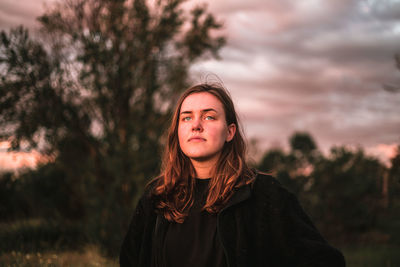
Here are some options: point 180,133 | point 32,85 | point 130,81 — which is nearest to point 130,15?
point 130,81

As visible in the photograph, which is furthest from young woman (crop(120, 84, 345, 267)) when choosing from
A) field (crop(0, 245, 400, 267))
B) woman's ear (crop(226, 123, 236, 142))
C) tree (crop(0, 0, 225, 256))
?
tree (crop(0, 0, 225, 256))

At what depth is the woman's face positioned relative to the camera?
261 centimetres

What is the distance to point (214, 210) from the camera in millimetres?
2465

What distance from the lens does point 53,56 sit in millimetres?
10109

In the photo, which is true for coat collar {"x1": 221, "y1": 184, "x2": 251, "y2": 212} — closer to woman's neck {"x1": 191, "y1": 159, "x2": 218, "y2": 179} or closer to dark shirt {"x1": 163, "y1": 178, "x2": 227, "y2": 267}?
dark shirt {"x1": 163, "y1": 178, "x2": 227, "y2": 267}

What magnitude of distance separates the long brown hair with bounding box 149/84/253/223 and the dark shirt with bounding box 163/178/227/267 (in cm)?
7

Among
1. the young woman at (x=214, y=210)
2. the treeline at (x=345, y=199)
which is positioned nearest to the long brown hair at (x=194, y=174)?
the young woman at (x=214, y=210)

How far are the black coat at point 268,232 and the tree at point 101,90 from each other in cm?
605

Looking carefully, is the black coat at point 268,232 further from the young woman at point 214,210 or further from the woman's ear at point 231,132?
the woman's ear at point 231,132

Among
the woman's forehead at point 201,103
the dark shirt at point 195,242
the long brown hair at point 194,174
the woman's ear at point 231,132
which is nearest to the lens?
the dark shirt at point 195,242

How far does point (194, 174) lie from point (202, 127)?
43 cm

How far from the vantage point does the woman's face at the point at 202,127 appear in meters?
2.61

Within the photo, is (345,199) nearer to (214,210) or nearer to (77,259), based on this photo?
(77,259)

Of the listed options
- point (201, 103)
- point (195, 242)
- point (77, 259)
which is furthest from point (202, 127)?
point (77, 259)
